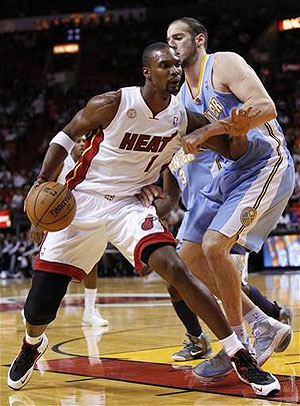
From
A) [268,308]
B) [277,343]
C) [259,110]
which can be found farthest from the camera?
[268,308]

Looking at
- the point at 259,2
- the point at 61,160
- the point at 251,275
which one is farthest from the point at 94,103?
the point at 259,2

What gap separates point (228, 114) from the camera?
5062mm

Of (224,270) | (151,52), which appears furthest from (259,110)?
(224,270)

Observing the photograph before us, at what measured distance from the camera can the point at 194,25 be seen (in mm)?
5391

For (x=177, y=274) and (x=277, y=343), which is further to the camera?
(x=277, y=343)

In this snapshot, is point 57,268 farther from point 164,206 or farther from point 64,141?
point 164,206

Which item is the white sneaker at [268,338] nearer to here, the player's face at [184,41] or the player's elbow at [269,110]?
the player's elbow at [269,110]

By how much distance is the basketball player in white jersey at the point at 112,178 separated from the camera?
468cm

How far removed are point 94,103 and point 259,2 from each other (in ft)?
73.5

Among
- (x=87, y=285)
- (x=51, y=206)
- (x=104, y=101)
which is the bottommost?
(x=87, y=285)

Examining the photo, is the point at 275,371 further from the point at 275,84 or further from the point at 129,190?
the point at 275,84

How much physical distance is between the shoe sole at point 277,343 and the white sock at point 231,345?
0.72m

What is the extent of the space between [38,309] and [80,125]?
3.47 feet

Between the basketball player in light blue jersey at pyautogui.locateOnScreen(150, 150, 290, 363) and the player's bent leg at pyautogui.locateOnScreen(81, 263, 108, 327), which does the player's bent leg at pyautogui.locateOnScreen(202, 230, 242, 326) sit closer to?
the basketball player in light blue jersey at pyautogui.locateOnScreen(150, 150, 290, 363)
